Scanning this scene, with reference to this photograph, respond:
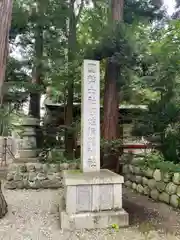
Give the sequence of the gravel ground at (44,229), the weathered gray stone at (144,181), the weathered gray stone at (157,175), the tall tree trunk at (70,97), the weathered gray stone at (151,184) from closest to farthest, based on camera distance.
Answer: the gravel ground at (44,229) < the weathered gray stone at (157,175) < the weathered gray stone at (151,184) < the weathered gray stone at (144,181) < the tall tree trunk at (70,97)

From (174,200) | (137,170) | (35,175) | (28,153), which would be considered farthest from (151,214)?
(28,153)


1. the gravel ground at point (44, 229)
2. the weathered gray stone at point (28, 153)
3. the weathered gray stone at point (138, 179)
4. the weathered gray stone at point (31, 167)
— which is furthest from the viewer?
the weathered gray stone at point (28, 153)

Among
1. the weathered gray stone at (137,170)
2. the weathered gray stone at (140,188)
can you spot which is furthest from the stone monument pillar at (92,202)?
the weathered gray stone at (137,170)

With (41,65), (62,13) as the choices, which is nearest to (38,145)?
(41,65)

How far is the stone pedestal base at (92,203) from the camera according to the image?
3596mm

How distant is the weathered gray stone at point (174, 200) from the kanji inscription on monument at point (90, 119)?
1.57 meters

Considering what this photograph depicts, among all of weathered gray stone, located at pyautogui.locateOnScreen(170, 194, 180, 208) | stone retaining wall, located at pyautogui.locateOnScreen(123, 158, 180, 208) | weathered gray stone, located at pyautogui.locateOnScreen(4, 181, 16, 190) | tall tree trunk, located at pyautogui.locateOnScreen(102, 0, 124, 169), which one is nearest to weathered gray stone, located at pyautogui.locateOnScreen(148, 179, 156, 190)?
stone retaining wall, located at pyautogui.locateOnScreen(123, 158, 180, 208)

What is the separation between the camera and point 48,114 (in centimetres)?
882

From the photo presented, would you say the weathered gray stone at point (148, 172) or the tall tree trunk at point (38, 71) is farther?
the tall tree trunk at point (38, 71)

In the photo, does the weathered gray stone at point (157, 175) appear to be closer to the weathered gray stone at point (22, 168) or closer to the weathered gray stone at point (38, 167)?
the weathered gray stone at point (38, 167)

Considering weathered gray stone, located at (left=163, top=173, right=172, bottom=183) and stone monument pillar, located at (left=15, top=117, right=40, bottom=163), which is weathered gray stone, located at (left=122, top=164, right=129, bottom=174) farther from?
stone monument pillar, located at (left=15, top=117, right=40, bottom=163)

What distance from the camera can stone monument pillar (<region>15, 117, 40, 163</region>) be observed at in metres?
7.43

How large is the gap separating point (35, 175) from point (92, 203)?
3184mm

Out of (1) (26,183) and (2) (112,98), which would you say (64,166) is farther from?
(2) (112,98)
